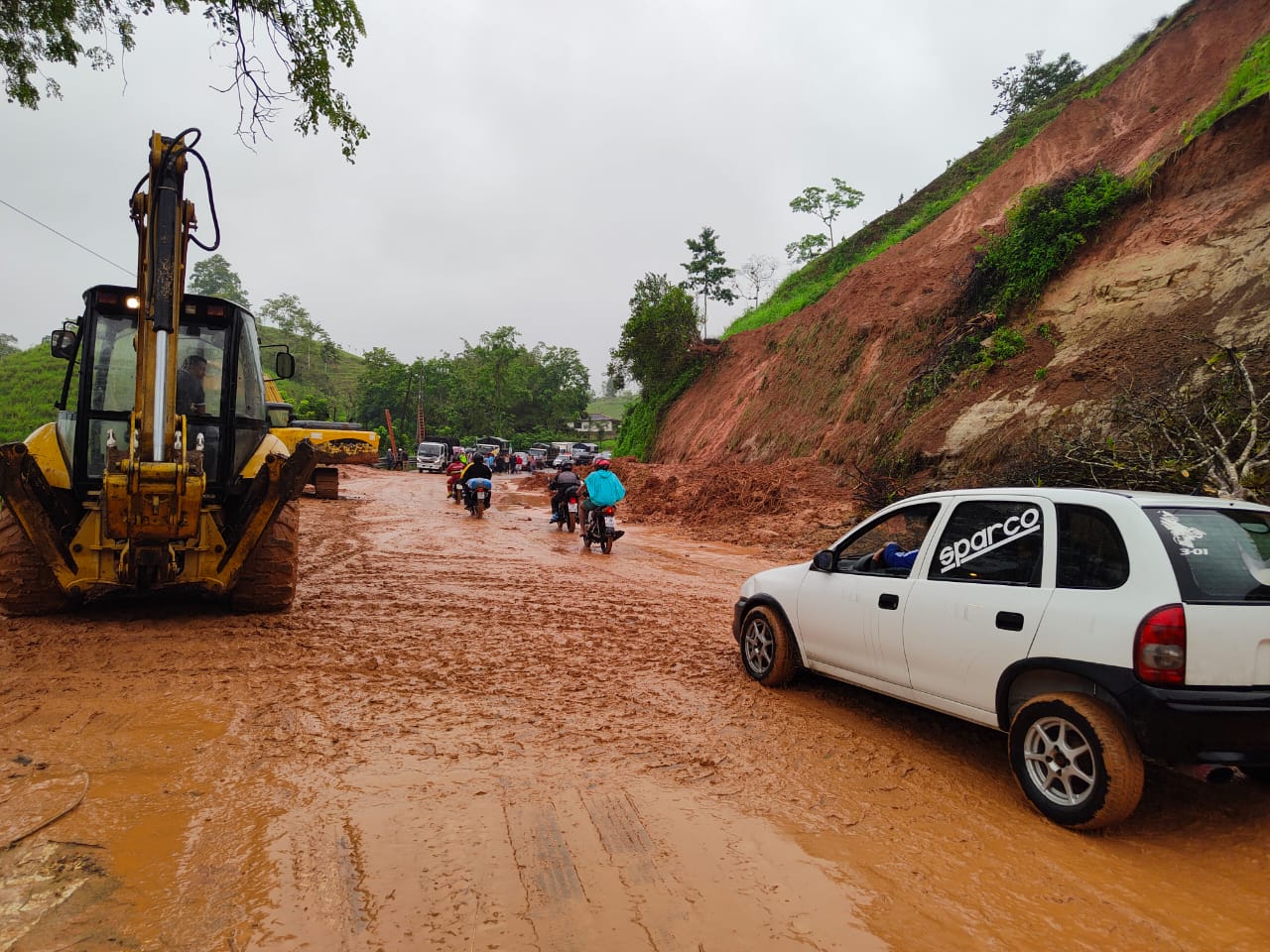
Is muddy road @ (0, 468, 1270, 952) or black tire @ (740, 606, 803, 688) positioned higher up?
black tire @ (740, 606, 803, 688)

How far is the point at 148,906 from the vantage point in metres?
2.60

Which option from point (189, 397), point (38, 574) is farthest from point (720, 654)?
point (38, 574)

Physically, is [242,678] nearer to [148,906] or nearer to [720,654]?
[148,906]

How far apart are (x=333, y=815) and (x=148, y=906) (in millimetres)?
791

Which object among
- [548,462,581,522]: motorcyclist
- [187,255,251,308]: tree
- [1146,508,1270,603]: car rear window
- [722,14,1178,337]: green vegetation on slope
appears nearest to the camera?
[1146,508,1270,603]: car rear window

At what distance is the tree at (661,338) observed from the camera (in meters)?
36.9

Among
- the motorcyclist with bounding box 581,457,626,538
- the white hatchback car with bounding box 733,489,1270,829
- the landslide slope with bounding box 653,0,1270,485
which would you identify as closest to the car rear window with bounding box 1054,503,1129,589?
the white hatchback car with bounding box 733,489,1270,829

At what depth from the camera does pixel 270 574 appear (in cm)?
682

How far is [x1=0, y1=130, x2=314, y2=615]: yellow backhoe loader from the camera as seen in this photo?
17.8 ft

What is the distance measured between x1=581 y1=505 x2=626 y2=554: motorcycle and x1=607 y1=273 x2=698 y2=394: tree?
25051mm

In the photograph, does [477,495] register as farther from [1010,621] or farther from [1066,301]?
[1010,621]

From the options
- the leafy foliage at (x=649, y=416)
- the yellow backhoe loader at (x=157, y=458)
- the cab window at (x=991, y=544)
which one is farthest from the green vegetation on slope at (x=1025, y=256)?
the leafy foliage at (x=649, y=416)

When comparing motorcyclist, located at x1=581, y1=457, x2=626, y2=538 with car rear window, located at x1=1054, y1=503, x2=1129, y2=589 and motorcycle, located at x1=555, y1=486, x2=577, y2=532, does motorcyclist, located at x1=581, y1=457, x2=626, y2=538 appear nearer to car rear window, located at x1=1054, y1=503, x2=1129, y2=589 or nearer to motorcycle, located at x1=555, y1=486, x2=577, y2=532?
motorcycle, located at x1=555, y1=486, x2=577, y2=532

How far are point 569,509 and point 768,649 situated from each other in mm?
10833
